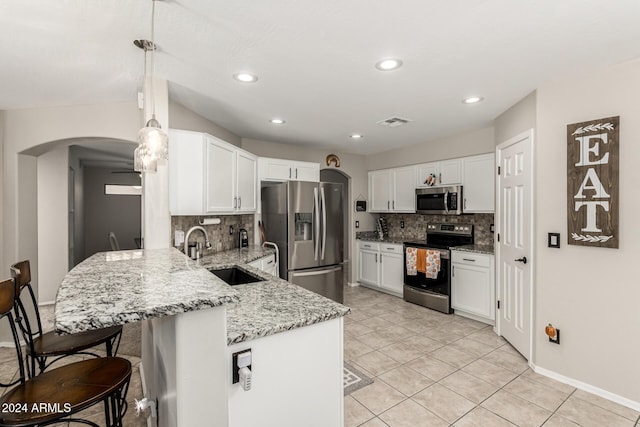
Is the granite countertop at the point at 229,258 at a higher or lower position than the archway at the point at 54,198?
lower

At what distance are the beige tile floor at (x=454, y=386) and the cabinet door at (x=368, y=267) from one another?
156 centimetres

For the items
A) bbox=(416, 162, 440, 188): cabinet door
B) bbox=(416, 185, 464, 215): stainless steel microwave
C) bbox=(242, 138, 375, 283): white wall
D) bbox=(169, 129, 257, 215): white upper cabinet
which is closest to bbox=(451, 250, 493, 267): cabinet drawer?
bbox=(416, 185, 464, 215): stainless steel microwave

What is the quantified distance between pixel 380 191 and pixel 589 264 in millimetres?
3391

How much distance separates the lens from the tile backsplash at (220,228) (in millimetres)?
3148

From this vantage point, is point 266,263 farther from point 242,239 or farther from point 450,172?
point 450,172

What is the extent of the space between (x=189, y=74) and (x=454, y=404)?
124 inches

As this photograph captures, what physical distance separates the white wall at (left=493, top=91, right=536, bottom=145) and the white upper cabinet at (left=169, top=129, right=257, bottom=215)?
9.64ft

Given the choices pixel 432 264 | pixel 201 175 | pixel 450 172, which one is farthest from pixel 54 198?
pixel 450 172

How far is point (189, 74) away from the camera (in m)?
2.35

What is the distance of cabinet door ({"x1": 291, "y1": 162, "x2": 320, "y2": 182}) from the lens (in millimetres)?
4508

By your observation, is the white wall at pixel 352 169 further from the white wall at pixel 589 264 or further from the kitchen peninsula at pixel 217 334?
the kitchen peninsula at pixel 217 334

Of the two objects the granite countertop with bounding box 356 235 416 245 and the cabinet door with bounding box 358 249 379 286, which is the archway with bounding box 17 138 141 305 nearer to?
the granite countertop with bounding box 356 235 416 245

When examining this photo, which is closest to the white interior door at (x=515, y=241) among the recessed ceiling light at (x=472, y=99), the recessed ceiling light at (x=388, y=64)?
the recessed ceiling light at (x=472, y=99)

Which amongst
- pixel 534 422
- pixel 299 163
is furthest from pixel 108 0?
pixel 534 422
